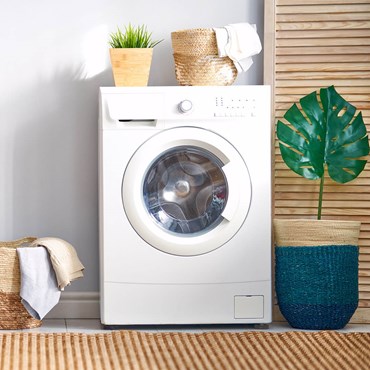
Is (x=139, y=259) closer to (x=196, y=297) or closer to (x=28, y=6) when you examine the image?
(x=196, y=297)

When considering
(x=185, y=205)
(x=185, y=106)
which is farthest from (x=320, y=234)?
(x=185, y=106)

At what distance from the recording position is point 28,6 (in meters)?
3.73

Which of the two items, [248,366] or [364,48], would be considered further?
[364,48]

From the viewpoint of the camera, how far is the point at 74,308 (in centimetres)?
374

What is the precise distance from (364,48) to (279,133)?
1.75ft

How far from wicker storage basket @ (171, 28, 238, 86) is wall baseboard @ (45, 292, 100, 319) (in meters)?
0.97

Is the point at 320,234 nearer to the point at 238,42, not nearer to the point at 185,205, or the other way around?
the point at 185,205

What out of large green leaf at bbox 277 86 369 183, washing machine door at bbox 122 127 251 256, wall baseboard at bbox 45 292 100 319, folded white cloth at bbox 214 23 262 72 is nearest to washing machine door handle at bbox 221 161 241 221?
washing machine door at bbox 122 127 251 256

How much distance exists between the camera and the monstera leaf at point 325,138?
11.8ft

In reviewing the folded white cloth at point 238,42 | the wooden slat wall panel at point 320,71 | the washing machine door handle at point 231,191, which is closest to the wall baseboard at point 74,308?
the washing machine door handle at point 231,191

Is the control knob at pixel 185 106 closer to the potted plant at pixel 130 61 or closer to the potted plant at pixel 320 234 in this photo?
the potted plant at pixel 130 61

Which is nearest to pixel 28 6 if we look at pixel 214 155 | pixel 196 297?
pixel 214 155

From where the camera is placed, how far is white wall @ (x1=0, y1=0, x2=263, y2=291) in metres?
3.73

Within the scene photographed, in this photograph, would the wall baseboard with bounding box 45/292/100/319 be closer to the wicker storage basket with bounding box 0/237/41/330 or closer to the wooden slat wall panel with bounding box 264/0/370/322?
the wicker storage basket with bounding box 0/237/41/330
